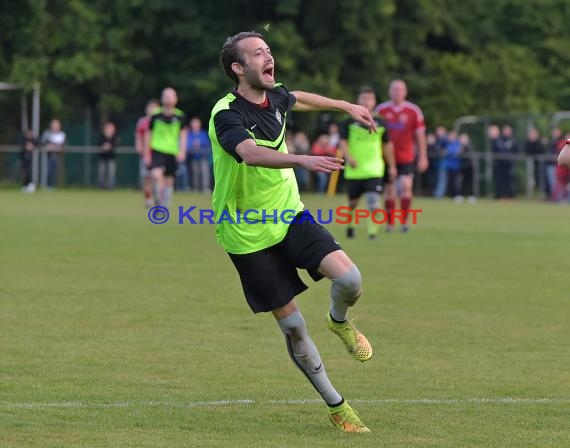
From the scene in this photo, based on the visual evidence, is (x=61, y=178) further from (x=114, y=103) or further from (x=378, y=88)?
(x=378, y=88)

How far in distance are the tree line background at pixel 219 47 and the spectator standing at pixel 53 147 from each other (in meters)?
3.16

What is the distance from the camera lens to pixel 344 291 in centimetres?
739

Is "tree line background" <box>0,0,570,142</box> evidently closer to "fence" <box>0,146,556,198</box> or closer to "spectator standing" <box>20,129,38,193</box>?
"fence" <box>0,146,556,198</box>

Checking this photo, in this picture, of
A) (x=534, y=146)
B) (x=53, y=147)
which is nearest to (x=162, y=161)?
(x=534, y=146)

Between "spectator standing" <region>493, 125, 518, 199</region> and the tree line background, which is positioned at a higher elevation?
the tree line background

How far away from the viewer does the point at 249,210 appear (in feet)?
24.4

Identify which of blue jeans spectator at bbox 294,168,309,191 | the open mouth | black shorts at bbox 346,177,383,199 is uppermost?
the open mouth

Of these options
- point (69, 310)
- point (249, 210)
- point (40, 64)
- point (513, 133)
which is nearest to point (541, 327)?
point (69, 310)

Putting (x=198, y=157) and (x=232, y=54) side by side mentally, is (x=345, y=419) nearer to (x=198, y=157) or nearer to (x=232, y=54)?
(x=232, y=54)

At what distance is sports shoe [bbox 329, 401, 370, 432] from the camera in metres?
7.30

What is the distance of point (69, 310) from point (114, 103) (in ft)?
117

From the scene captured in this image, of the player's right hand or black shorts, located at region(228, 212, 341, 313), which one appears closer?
the player's right hand

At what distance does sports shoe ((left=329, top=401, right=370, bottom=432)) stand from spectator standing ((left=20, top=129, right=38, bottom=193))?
3430 cm

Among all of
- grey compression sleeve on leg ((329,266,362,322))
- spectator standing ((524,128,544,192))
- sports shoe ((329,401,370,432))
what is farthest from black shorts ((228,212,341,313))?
spectator standing ((524,128,544,192))
